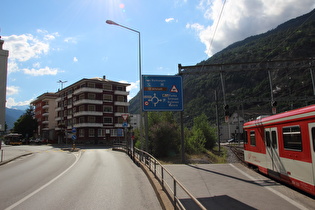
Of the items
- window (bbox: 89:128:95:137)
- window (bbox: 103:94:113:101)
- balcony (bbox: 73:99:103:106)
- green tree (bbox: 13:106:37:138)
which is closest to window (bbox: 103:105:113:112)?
balcony (bbox: 73:99:103:106)

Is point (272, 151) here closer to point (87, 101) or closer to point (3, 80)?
point (3, 80)

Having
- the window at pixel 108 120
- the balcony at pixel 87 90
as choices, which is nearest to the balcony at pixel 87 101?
the balcony at pixel 87 90

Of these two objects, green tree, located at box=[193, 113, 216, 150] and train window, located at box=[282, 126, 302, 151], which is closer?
train window, located at box=[282, 126, 302, 151]

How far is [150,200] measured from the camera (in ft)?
23.0

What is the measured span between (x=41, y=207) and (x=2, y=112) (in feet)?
123

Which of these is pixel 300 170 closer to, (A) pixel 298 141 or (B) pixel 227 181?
(A) pixel 298 141

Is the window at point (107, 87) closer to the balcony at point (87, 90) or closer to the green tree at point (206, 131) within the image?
the balcony at point (87, 90)

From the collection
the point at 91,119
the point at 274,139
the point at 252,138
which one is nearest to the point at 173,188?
the point at 274,139

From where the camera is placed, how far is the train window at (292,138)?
25.5ft

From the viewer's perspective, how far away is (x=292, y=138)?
8.25 meters

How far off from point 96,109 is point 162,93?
45.3 m

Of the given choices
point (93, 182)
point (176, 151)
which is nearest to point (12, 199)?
point (93, 182)

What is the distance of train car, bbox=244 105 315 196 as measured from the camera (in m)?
7.20

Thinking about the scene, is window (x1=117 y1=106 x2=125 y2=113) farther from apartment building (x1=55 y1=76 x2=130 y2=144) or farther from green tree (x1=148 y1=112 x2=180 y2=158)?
green tree (x1=148 y1=112 x2=180 y2=158)
